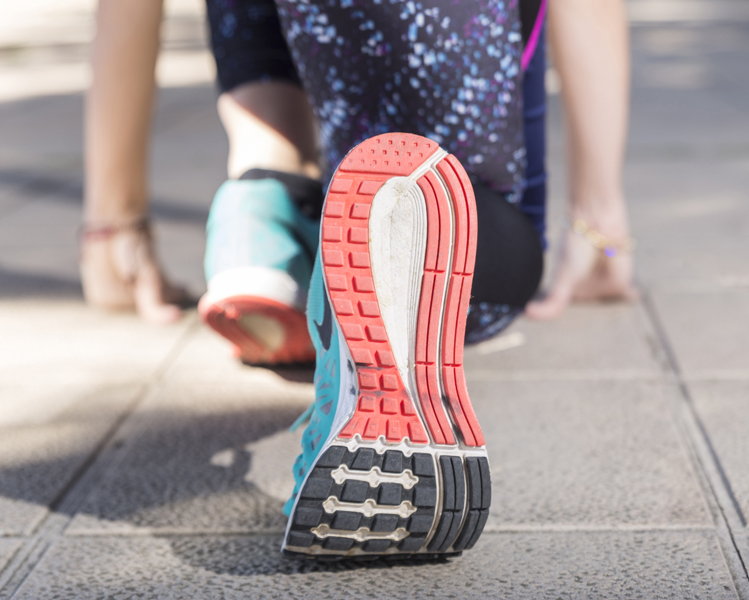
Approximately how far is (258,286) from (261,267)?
47 millimetres

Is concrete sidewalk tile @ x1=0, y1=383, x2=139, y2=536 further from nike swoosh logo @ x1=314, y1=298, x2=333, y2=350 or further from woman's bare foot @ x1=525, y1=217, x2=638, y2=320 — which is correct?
woman's bare foot @ x1=525, y1=217, x2=638, y2=320

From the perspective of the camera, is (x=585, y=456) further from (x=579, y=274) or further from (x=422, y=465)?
(x=579, y=274)

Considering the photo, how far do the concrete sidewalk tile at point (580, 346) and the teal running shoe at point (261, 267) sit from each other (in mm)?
534

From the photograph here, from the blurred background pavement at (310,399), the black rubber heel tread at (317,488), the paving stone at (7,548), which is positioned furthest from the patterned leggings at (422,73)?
the paving stone at (7,548)

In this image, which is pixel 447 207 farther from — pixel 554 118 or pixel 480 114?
pixel 554 118

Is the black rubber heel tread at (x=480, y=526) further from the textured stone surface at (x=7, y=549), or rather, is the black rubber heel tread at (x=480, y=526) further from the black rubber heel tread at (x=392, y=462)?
the textured stone surface at (x=7, y=549)

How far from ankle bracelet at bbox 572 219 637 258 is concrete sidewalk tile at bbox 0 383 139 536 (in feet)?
3.81

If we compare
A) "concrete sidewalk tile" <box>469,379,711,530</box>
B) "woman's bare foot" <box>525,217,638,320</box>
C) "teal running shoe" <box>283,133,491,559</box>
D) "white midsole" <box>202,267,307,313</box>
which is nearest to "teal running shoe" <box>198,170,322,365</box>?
"white midsole" <box>202,267,307,313</box>

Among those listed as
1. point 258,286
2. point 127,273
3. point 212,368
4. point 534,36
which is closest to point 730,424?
point 534,36

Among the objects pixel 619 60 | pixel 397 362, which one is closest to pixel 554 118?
pixel 619 60

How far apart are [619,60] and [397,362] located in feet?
4.09

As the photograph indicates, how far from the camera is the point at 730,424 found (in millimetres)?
1494

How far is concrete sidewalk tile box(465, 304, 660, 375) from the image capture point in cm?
180

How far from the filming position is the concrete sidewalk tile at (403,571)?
40.9 inches
